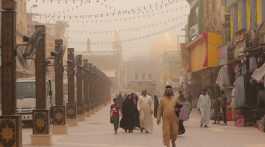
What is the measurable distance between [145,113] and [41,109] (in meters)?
7.38

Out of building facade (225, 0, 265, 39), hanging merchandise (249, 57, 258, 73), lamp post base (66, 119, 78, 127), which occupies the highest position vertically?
building facade (225, 0, 265, 39)

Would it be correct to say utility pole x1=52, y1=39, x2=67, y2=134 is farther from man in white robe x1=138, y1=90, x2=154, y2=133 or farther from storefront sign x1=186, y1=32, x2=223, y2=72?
storefront sign x1=186, y1=32, x2=223, y2=72

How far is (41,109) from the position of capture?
21.1 meters

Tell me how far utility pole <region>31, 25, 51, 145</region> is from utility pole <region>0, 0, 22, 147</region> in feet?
18.4

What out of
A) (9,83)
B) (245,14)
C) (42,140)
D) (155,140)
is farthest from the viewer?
(245,14)

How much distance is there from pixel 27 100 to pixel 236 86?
9468mm

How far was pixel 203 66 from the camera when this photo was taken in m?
51.9

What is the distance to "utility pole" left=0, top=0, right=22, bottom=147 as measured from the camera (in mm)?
14555

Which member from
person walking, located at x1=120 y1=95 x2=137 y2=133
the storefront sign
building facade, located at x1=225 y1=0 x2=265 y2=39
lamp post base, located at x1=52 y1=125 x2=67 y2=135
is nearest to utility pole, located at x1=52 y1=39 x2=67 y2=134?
lamp post base, located at x1=52 y1=125 x2=67 y2=135

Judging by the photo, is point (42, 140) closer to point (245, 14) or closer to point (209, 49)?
point (245, 14)

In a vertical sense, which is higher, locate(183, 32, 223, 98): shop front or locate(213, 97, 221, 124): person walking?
locate(183, 32, 223, 98): shop front

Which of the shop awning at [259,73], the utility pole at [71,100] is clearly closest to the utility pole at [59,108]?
the utility pole at [71,100]

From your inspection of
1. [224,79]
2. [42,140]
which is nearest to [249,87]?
[224,79]

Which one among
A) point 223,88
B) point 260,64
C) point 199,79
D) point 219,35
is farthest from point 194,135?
point 199,79
